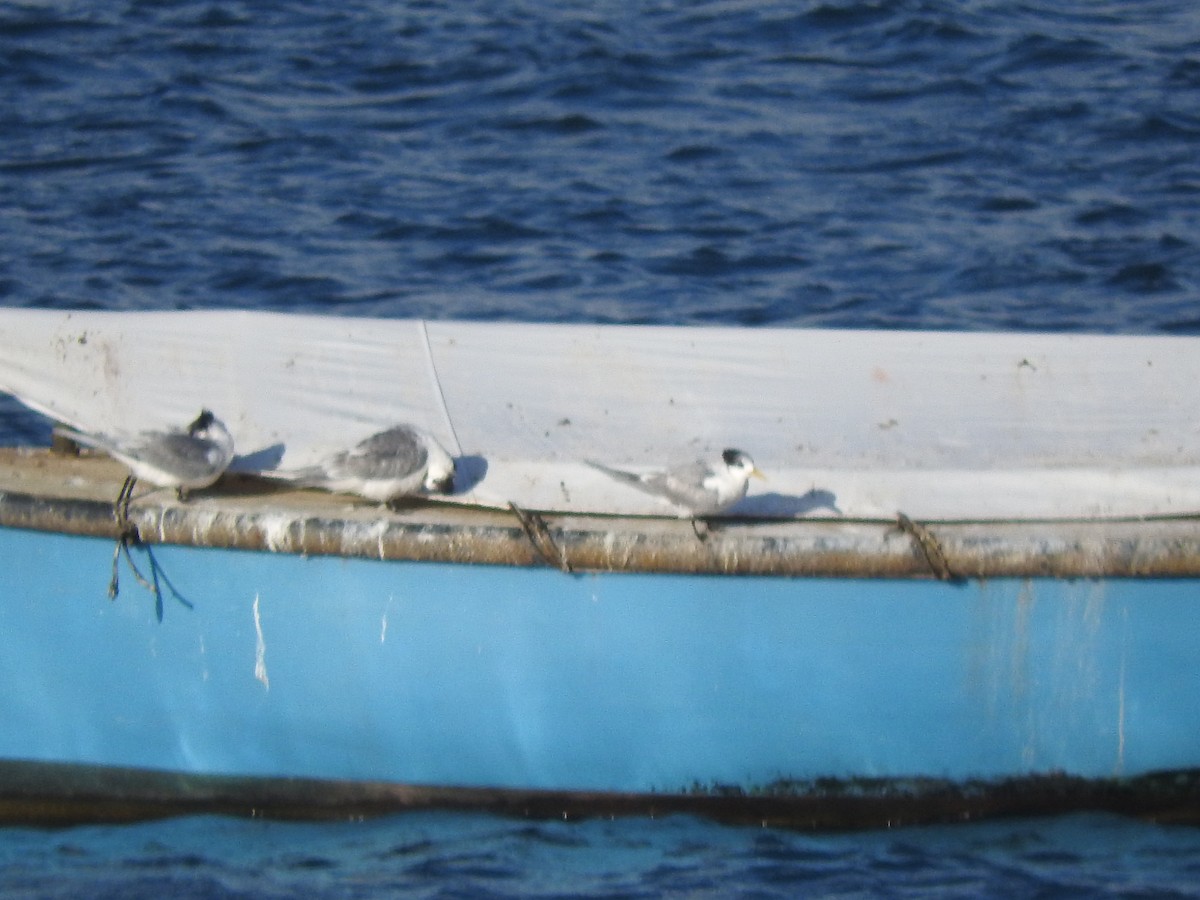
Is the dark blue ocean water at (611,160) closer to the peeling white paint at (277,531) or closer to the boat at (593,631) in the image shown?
the boat at (593,631)

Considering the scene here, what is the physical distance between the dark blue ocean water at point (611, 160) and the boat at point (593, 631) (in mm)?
3715

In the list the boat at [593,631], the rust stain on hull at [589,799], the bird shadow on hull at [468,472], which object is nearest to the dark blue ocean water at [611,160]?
the rust stain on hull at [589,799]

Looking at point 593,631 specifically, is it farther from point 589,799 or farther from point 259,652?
point 259,652

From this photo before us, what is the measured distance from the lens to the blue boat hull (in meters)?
5.43

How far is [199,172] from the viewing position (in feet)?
42.4

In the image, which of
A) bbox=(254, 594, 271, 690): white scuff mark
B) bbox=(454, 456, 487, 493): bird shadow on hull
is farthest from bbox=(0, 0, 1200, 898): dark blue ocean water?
bbox=(454, 456, 487, 493): bird shadow on hull

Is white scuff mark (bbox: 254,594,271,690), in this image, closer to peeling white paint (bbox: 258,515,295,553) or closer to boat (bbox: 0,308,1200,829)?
boat (bbox: 0,308,1200,829)

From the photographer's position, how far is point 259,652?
5664mm

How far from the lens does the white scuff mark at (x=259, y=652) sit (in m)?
5.62

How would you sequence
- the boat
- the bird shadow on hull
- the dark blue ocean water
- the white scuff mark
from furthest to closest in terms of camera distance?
the dark blue ocean water → the bird shadow on hull → the white scuff mark → the boat

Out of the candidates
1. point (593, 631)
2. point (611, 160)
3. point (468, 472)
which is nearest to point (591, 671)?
point (593, 631)

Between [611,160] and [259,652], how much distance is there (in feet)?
27.0

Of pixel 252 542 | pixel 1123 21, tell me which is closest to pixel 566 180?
pixel 1123 21

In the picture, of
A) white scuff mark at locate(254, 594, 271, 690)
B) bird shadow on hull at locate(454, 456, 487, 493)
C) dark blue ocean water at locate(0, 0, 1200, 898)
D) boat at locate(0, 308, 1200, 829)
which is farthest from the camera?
dark blue ocean water at locate(0, 0, 1200, 898)
